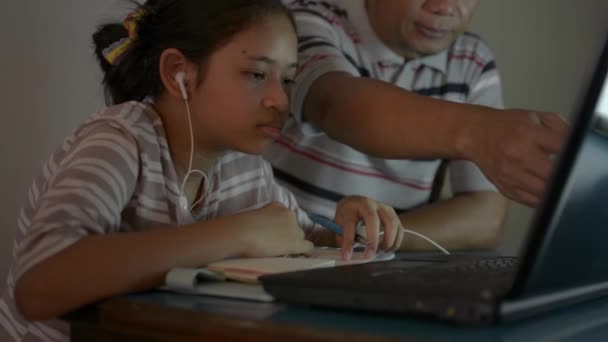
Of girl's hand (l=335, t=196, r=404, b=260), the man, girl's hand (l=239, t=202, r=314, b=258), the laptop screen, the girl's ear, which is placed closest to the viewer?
the laptop screen

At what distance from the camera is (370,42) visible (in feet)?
4.64

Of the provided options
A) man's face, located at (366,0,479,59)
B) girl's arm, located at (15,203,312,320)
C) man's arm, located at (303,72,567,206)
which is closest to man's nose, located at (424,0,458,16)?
man's face, located at (366,0,479,59)

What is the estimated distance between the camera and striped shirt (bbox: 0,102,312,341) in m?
0.68

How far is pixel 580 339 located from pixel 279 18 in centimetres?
61

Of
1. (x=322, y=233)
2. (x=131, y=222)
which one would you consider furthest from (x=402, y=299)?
(x=322, y=233)

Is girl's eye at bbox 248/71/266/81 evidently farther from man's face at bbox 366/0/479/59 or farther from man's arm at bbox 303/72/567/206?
man's face at bbox 366/0/479/59

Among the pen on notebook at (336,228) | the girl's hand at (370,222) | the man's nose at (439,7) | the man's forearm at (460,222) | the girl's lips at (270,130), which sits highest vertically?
the man's nose at (439,7)

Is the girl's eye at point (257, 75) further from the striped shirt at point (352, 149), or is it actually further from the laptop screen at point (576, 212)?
the laptop screen at point (576, 212)

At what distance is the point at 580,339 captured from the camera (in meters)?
0.53

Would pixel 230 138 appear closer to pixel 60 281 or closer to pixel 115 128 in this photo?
pixel 115 128

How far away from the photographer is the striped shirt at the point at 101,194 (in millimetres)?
682

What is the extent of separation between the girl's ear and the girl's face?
24 millimetres

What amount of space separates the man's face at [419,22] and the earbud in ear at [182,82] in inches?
20.6

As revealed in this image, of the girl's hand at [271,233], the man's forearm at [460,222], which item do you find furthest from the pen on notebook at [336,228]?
the man's forearm at [460,222]
